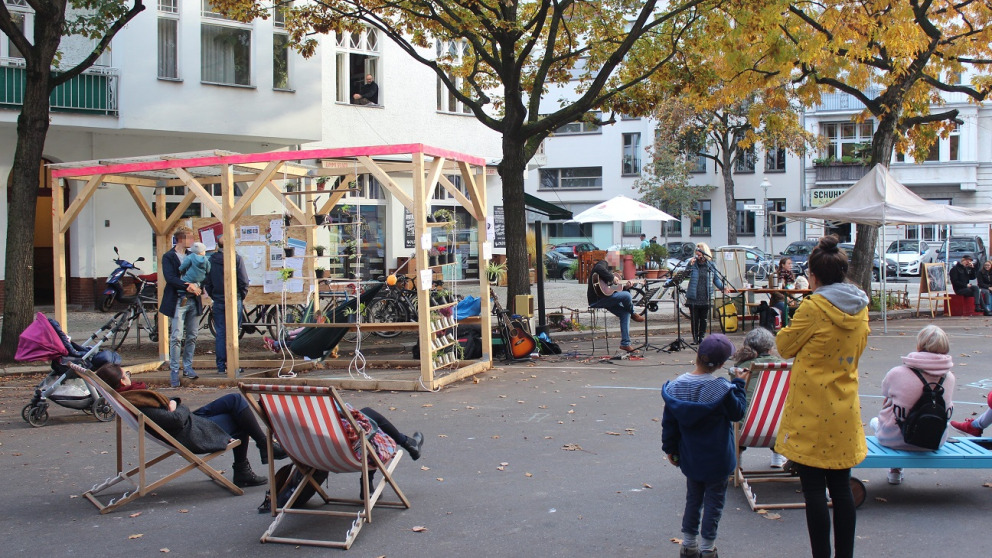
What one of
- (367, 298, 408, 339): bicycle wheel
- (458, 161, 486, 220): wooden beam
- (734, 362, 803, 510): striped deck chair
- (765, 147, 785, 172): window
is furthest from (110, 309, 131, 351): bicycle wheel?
(765, 147, 785, 172): window

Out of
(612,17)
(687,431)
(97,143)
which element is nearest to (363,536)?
(687,431)

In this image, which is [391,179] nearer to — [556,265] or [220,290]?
[220,290]

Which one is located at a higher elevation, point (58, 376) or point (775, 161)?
point (775, 161)

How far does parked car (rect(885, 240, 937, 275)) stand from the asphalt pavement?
28473 millimetres

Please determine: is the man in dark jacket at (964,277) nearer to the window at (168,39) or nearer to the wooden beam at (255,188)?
the wooden beam at (255,188)

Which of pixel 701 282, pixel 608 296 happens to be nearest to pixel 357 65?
pixel 608 296

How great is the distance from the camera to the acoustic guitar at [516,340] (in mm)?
13531

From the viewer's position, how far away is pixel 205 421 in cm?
649

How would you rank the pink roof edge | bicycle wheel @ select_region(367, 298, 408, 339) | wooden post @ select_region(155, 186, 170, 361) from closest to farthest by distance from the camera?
1. the pink roof edge
2. wooden post @ select_region(155, 186, 170, 361)
3. bicycle wheel @ select_region(367, 298, 408, 339)

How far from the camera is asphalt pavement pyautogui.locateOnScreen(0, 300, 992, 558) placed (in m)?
5.36

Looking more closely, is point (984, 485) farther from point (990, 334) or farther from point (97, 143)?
point (97, 143)

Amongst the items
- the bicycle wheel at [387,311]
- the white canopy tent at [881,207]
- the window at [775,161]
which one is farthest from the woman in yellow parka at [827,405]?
the window at [775,161]

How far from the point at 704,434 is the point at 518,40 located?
42.0 feet

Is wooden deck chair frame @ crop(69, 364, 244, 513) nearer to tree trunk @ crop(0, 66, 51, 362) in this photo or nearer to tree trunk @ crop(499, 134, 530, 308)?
tree trunk @ crop(0, 66, 51, 362)
